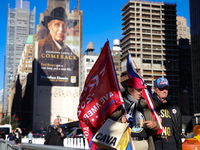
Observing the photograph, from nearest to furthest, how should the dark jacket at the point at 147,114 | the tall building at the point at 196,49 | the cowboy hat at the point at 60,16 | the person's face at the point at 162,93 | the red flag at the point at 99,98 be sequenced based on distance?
the red flag at the point at 99,98 → the dark jacket at the point at 147,114 → the person's face at the point at 162,93 → the tall building at the point at 196,49 → the cowboy hat at the point at 60,16

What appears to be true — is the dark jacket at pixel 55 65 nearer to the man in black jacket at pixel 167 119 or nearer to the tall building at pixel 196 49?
the tall building at pixel 196 49

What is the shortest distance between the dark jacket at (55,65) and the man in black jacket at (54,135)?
92804 millimetres

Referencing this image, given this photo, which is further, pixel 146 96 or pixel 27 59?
pixel 27 59

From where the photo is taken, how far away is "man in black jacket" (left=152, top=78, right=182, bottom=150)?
15.2 feet

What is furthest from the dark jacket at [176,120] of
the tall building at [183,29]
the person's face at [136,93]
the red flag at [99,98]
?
the tall building at [183,29]

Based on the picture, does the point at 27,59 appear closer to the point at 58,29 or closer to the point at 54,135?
the point at 58,29

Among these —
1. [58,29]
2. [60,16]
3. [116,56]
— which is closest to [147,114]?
[58,29]

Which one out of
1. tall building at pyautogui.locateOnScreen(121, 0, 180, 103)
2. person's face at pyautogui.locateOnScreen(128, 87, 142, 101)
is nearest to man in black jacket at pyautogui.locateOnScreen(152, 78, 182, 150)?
person's face at pyautogui.locateOnScreen(128, 87, 142, 101)

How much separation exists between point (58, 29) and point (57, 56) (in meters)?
9.08

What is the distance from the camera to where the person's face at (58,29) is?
10588 centimetres

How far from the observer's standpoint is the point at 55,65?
104000mm

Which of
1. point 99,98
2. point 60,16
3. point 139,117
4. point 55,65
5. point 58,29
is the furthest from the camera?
point 60,16

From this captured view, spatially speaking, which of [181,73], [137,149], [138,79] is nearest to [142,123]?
[137,149]

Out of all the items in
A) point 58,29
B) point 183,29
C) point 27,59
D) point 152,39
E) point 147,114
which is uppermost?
point 183,29
